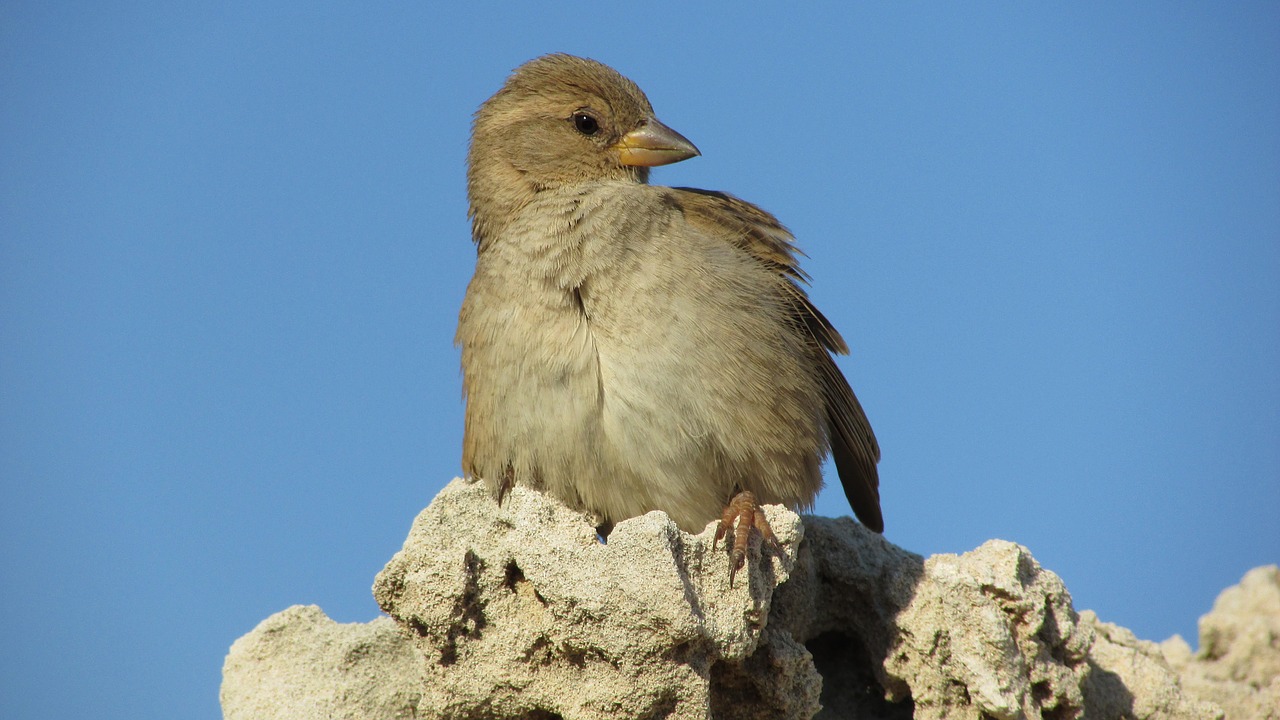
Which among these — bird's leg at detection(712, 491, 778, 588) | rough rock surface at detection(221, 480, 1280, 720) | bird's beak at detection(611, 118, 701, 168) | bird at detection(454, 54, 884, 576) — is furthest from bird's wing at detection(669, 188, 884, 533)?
bird's leg at detection(712, 491, 778, 588)

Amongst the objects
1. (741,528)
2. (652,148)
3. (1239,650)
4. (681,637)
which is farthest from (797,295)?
(1239,650)

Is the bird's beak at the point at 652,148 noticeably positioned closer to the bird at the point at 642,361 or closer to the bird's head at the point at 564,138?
the bird's head at the point at 564,138

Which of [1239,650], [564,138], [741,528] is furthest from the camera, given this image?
[1239,650]

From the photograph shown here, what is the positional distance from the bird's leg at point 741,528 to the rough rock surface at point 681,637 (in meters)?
0.04

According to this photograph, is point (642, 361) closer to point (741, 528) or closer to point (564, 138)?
point (741, 528)

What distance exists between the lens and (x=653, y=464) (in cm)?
492

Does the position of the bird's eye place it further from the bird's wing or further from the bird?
the bird's wing

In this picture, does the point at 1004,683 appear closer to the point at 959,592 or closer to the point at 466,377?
the point at 959,592

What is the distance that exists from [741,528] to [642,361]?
0.83 m

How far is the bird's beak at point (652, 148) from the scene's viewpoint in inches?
235

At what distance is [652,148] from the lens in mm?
5957

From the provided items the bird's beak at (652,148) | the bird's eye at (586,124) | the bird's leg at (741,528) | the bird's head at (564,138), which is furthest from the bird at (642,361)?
the bird's eye at (586,124)

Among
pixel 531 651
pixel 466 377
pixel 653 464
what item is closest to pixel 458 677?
pixel 531 651

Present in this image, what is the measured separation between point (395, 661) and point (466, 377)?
1255mm
